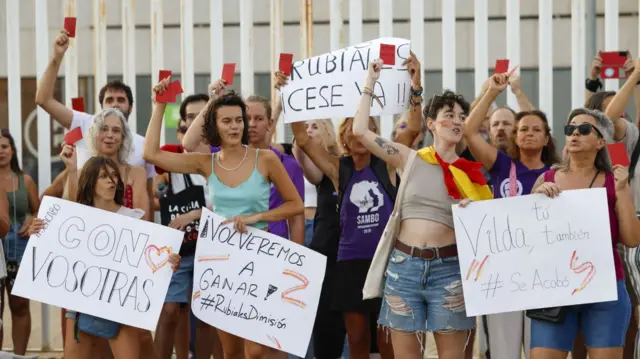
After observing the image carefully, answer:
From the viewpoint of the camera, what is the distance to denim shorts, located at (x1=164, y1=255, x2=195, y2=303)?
662 centimetres

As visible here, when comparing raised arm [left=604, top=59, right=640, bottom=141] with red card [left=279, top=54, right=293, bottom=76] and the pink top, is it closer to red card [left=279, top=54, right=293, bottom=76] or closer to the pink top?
the pink top

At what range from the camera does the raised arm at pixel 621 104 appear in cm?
639

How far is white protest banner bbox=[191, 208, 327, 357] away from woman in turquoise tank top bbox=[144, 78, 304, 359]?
0.10 meters

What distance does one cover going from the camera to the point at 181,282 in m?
6.65

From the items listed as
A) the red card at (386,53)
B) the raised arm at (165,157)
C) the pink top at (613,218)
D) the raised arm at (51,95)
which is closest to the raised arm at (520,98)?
the red card at (386,53)

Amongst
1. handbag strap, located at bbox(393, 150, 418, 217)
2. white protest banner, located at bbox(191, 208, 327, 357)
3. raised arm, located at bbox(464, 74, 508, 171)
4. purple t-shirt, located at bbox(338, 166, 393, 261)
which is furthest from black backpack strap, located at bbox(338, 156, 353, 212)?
handbag strap, located at bbox(393, 150, 418, 217)

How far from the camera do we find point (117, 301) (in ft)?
19.7

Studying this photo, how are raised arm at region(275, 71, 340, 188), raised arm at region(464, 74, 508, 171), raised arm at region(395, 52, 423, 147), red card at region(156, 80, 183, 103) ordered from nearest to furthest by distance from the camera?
1. raised arm at region(464, 74, 508, 171)
2. raised arm at region(395, 52, 423, 147)
3. red card at region(156, 80, 183, 103)
4. raised arm at region(275, 71, 340, 188)

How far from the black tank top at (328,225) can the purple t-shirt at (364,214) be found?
10.8 inches

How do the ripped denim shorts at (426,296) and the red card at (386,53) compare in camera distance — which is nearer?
the ripped denim shorts at (426,296)

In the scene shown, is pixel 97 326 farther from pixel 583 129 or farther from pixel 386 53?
pixel 583 129

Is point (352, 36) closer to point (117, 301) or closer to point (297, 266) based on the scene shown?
point (297, 266)

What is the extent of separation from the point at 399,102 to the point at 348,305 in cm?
115

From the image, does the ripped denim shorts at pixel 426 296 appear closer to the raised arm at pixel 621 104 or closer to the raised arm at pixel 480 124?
the raised arm at pixel 480 124
